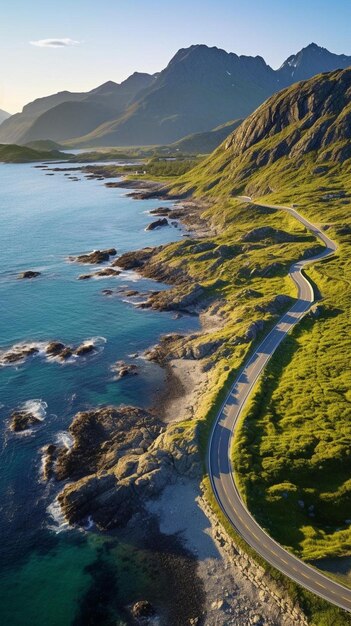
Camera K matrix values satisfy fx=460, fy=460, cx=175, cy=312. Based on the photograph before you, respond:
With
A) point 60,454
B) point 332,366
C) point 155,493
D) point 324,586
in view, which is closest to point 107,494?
point 155,493

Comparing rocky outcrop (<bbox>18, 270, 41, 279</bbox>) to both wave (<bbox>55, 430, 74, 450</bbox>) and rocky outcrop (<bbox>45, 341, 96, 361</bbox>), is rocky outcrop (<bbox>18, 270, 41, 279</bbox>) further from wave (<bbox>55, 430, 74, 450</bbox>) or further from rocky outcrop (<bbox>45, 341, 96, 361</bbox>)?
wave (<bbox>55, 430, 74, 450</bbox>)

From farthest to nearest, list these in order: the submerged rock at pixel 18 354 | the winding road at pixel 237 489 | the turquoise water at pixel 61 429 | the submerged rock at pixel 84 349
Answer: the submerged rock at pixel 84 349, the submerged rock at pixel 18 354, the turquoise water at pixel 61 429, the winding road at pixel 237 489

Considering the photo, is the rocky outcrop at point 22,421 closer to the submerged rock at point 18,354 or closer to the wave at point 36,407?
the wave at point 36,407

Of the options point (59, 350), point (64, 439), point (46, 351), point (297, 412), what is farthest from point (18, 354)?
point (297, 412)

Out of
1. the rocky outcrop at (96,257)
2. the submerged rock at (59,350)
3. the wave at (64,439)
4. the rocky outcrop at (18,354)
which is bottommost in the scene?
the wave at (64,439)

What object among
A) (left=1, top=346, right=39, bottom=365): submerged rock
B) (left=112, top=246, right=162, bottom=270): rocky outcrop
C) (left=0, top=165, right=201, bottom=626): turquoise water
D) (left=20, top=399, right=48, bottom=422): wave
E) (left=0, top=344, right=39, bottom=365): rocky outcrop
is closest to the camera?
(left=0, top=165, right=201, bottom=626): turquoise water

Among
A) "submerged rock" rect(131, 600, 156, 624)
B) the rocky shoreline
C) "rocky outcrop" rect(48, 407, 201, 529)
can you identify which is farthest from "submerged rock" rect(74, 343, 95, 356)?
"submerged rock" rect(131, 600, 156, 624)

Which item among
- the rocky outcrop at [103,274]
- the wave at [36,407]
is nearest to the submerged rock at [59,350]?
the wave at [36,407]
